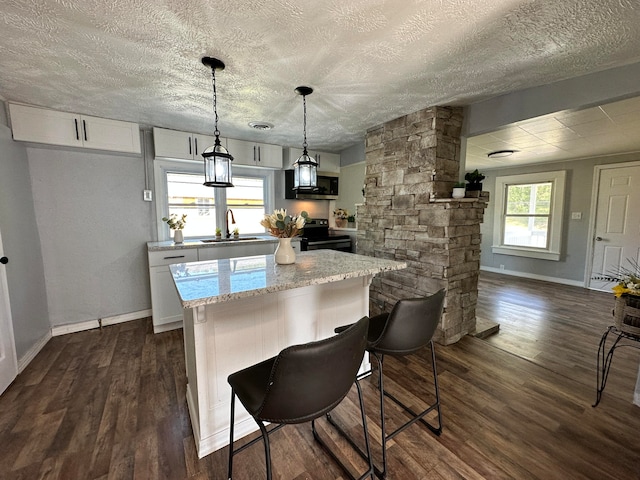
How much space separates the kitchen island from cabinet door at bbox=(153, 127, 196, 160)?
6.63 ft

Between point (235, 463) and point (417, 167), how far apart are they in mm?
2852

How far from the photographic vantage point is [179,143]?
129 inches

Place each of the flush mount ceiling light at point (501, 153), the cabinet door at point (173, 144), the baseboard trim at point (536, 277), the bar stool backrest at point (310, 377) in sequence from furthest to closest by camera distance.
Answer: the baseboard trim at point (536, 277) < the flush mount ceiling light at point (501, 153) < the cabinet door at point (173, 144) < the bar stool backrest at point (310, 377)

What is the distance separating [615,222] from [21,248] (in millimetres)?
7888

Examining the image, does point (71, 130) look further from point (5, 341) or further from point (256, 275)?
point (256, 275)

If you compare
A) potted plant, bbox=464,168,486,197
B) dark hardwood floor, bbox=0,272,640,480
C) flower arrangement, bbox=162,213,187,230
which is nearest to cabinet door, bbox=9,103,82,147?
flower arrangement, bbox=162,213,187,230

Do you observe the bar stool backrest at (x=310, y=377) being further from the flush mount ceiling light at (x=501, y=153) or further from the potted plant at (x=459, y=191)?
the flush mount ceiling light at (x=501, y=153)

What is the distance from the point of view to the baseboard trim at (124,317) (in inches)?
126

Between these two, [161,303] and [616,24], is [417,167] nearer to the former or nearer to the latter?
[616,24]

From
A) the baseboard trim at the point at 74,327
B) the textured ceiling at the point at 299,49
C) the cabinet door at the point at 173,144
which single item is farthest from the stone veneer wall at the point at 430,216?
the baseboard trim at the point at 74,327

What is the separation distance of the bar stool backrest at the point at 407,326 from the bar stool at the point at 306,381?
30cm

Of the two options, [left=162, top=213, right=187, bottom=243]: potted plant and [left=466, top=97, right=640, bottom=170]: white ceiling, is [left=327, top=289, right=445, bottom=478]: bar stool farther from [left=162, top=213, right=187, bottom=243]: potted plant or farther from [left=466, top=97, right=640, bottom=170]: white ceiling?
[left=162, top=213, right=187, bottom=243]: potted plant

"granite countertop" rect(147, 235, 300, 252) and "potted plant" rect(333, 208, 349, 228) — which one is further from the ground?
"potted plant" rect(333, 208, 349, 228)

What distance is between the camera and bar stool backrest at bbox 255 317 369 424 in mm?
902
